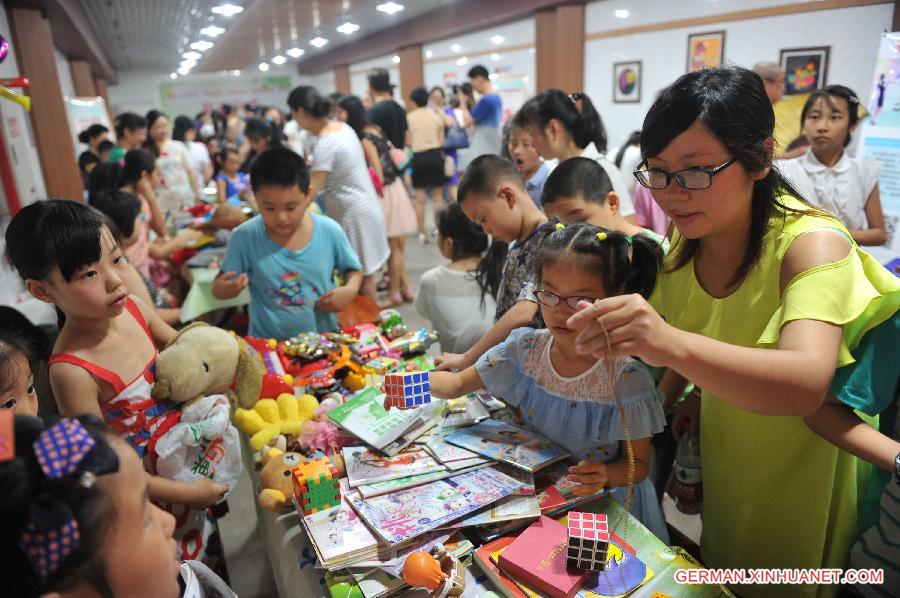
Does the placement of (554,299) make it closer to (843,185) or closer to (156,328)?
(156,328)

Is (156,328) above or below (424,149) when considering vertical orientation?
below

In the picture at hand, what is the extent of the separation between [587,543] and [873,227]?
10.1 ft

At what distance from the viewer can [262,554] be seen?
8.02ft

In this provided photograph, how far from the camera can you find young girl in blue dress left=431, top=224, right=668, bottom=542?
A: 130cm

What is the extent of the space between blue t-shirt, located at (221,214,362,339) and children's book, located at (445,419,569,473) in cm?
124

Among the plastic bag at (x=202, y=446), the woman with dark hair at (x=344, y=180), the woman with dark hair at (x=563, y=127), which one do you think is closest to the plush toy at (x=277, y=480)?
the plastic bag at (x=202, y=446)

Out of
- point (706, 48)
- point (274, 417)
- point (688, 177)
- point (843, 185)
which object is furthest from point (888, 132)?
point (274, 417)

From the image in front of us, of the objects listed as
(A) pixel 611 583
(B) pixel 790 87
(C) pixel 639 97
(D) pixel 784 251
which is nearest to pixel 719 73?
(D) pixel 784 251

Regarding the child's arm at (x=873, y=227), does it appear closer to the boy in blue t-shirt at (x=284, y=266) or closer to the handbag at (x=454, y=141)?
the boy in blue t-shirt at (x=284, y=266)

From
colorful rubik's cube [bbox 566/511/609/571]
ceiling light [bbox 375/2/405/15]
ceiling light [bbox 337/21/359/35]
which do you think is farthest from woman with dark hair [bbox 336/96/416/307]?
ceiling light [bbox 337/21/359/35]

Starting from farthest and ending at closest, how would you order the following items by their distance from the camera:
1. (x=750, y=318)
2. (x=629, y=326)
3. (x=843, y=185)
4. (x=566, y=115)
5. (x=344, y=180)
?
1. (x=344, y=180)
2. (x=843, y=185)
3. (x=566, y=115)
4. (x=750, y=318)
5. (x=629, y=326)

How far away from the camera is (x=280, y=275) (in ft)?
8.17

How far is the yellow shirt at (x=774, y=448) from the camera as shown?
1.15 metres

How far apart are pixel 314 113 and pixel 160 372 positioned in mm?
2814
